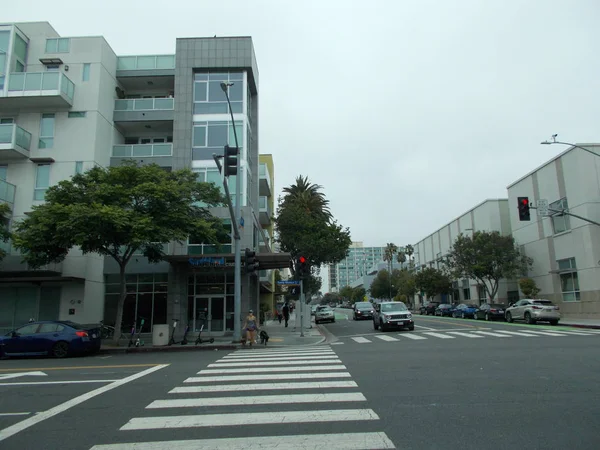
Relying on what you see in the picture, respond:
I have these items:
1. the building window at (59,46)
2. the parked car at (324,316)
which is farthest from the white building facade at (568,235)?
the building window at (59,46)

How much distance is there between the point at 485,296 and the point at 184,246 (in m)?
39.4

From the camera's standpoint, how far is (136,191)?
19594mm

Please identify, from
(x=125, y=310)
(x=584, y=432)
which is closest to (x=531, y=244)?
(x=125, y=310)

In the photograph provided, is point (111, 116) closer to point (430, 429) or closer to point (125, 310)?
point (125, 310)

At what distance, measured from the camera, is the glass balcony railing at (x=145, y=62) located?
29766 mm

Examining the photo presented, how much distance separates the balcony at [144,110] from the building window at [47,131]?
3.64 m

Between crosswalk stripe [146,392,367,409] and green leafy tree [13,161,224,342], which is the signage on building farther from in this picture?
crosswalk stripe [146,392,367,409]

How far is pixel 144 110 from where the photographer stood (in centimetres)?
2912

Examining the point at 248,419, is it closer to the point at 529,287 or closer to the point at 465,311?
the point at 465,311

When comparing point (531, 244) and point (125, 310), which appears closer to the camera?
point (125, 310)

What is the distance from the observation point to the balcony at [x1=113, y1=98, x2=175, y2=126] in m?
28.7

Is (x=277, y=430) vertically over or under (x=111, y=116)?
under

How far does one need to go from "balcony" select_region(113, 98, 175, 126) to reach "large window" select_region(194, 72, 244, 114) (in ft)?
5.79

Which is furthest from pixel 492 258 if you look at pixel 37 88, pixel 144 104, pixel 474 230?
pixel 37 88
